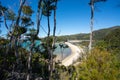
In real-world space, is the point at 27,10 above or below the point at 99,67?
above

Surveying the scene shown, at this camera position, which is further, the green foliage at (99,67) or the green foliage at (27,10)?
the green foliage at (27,10)

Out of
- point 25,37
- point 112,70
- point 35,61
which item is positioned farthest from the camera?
point 35,61

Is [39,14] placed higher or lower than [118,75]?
higher

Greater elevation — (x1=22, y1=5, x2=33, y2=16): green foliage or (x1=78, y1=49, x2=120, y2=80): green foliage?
(x1=22, y1=5, x2=33, y2=16): green foliage

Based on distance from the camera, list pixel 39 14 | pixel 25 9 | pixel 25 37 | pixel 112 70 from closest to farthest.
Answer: pixel 112 70
pixel 39 14
pixel 25 9
pixel 25 37

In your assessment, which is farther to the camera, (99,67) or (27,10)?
(27,10)

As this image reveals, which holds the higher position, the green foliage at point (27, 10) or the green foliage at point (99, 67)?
the green foliage at point (27, 10)

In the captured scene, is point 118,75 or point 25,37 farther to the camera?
point 25,37

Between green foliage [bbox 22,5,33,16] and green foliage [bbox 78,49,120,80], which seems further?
green foliage [bbox 22,5,33,16]

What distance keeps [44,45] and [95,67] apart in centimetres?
1870

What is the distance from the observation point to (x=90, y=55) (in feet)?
38.2

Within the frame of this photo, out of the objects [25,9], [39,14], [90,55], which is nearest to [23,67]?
[25,9]

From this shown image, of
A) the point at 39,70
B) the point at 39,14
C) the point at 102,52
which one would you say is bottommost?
the point at 39,70

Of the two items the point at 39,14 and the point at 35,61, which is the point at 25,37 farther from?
the point at 39,14
